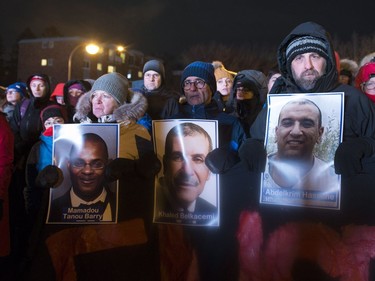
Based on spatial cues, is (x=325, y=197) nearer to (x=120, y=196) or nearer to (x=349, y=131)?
(x=349, y=131)

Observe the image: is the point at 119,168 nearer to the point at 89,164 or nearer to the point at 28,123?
the point at 89,164

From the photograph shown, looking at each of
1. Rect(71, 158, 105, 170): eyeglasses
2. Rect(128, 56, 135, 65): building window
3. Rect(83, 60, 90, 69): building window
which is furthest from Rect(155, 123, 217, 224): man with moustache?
Rect(128, 56, 135, 65): building window

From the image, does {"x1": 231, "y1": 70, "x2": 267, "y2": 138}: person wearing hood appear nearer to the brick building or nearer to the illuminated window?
the brick building

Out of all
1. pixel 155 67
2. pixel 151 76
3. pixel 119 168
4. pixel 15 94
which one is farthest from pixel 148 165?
pixel 15 94

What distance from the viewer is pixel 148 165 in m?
3.19

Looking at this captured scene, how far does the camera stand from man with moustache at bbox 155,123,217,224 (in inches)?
126

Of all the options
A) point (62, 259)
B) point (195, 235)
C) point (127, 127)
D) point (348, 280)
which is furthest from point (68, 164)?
point (348, 280)

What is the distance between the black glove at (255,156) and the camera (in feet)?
9.16

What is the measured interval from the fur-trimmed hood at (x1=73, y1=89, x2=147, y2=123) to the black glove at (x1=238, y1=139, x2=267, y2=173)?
1.09 metres

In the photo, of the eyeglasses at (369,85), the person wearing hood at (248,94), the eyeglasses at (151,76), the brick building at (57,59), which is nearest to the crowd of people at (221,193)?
the eyeglasses at (369,85)

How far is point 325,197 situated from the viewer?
8.70 ft

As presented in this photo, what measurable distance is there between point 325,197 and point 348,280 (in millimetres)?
532

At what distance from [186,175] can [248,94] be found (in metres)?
2.05

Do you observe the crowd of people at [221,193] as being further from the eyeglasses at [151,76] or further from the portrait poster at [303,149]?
the eyeglasses at [151,76]
